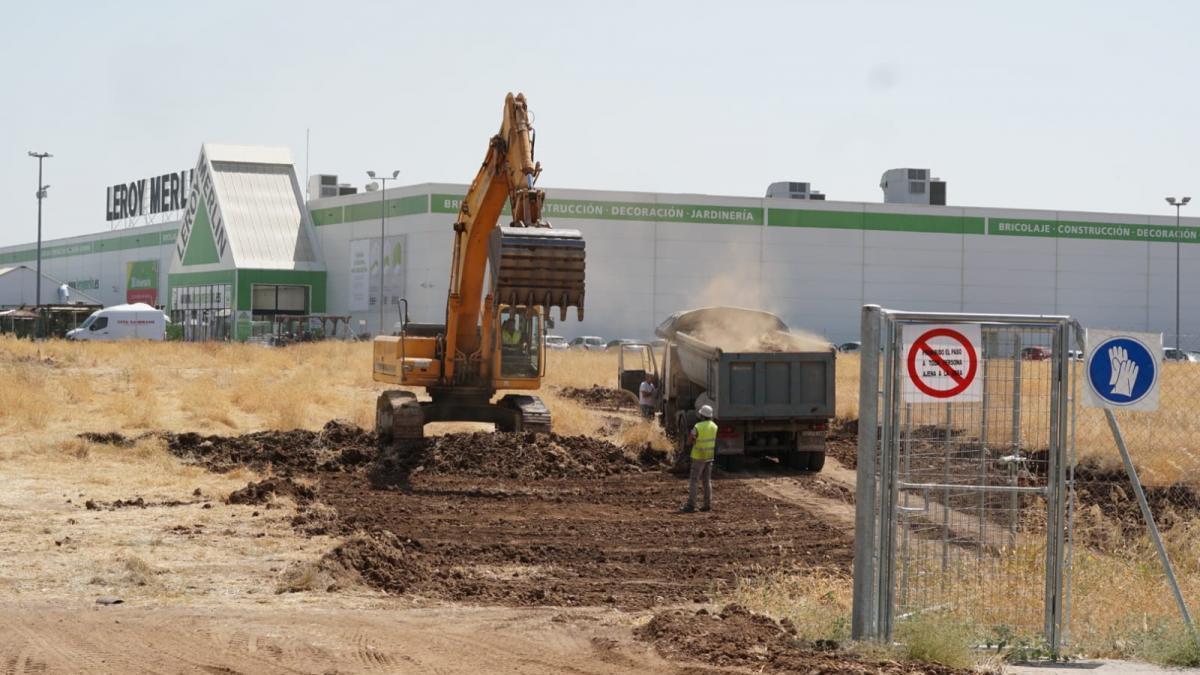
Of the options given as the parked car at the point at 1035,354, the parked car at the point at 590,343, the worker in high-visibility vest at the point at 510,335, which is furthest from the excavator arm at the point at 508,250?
the parked car at the point at 590,343

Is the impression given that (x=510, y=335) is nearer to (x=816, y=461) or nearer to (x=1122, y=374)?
(x=816, y=461)

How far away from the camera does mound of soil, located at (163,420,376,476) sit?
22766 mm

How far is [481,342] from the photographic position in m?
24.3

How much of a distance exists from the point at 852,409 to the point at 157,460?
18235 mm

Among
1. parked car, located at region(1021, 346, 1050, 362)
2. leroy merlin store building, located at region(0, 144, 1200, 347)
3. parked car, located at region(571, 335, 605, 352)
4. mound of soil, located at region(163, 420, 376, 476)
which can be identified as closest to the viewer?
parked car, located at region(1021, 346, 1050, 362)

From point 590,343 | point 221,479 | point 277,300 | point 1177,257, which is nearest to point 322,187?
point 277,300

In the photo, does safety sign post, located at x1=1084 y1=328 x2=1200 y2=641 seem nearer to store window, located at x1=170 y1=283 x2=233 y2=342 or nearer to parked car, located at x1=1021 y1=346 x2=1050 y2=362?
parked car, located at x1=1021 y1=346 x2=1050 y2=362

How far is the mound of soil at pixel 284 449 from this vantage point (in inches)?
896

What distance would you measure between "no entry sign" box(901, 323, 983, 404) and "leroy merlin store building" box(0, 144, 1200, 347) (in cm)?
6750

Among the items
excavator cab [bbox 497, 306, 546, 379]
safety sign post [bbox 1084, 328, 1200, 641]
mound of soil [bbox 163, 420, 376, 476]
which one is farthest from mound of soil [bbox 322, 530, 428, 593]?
excavator cab [bbox 497, 306, 546, 379]

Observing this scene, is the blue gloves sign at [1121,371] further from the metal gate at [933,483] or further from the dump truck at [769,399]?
the dump truck at [769,399]

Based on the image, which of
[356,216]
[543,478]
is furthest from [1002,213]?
[543,478]

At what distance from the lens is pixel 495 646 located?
32.7ft

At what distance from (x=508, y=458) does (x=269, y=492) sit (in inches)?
199
